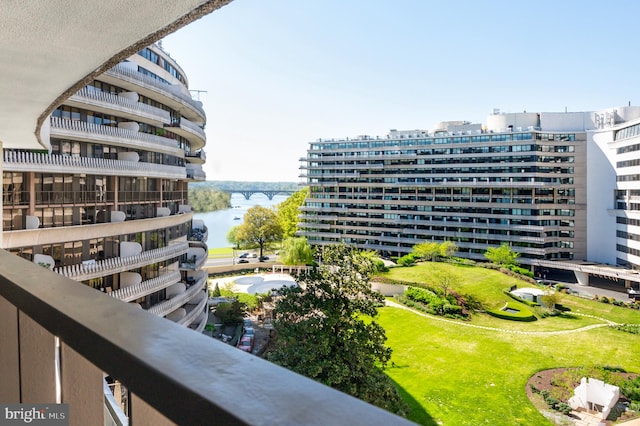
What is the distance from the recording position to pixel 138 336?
3.44ft

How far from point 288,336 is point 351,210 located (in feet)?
175

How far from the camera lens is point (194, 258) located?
27609 mm

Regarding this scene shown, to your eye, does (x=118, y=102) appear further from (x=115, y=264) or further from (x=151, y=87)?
(x=115, y=264)

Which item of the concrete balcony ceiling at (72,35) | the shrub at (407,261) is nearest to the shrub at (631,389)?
the concrete balcony ceiling at (72,35)

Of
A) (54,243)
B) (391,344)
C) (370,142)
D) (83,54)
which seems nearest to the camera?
(83,54)

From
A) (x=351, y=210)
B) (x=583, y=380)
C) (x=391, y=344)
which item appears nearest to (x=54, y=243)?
(x=391, y=344)

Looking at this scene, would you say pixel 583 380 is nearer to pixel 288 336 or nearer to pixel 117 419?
pixel 288 336

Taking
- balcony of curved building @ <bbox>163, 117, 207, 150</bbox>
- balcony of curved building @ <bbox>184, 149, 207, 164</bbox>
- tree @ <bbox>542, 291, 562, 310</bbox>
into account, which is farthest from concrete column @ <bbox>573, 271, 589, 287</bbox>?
balcony of curved building @ <bbox>163, 117, 207, 150</bbox>

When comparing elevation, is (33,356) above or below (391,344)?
above

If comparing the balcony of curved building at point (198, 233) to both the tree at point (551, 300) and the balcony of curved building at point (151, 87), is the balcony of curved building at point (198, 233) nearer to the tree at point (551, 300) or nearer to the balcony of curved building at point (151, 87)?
the balcony of curved building at point (151, 87)

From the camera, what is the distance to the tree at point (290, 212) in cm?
7281

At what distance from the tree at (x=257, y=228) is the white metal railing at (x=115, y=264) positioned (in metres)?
40.1

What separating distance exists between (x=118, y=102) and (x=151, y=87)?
2296 mm

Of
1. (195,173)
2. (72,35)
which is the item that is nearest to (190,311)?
(195,173)
